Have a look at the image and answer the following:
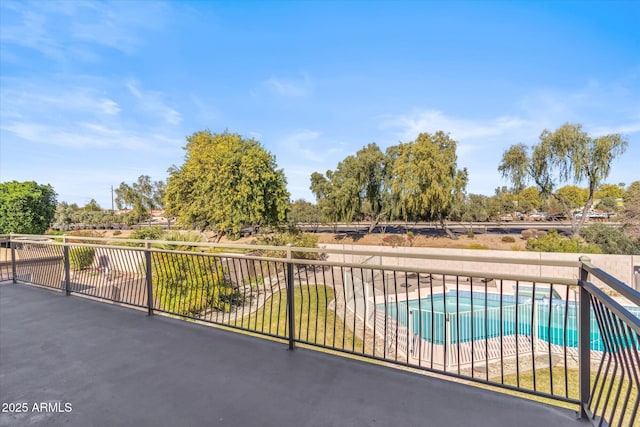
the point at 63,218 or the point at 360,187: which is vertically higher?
the point at 360,187

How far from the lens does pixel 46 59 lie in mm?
10453

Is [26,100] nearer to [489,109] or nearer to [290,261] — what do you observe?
[290,261]

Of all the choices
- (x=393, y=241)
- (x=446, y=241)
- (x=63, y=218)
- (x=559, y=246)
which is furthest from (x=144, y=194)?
(x=559, y=246)

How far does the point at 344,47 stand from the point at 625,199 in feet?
57.4

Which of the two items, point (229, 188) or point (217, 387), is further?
point (229, 188)

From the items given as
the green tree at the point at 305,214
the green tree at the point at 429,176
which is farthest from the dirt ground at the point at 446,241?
the green tree at the point at 305,214

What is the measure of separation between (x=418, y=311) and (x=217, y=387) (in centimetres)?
627

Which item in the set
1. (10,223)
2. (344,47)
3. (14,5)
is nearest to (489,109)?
(344,47)

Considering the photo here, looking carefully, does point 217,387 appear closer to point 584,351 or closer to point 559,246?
point 584,351

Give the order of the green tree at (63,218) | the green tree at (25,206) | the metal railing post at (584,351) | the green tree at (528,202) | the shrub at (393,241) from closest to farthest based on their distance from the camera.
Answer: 1. the metal railing post at (584,351)
2. the green tree at (25,206)
3. the shrub at (393,241)
4. the green tree at (63,218)
5. the green tree at (528,202)

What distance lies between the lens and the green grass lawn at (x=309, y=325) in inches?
112

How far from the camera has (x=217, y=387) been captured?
2.08 meters

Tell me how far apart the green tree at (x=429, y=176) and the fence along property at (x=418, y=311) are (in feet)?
27.2

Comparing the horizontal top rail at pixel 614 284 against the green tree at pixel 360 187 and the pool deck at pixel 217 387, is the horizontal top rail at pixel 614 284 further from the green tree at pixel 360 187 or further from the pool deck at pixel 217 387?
the green tree at pixel 360 187
